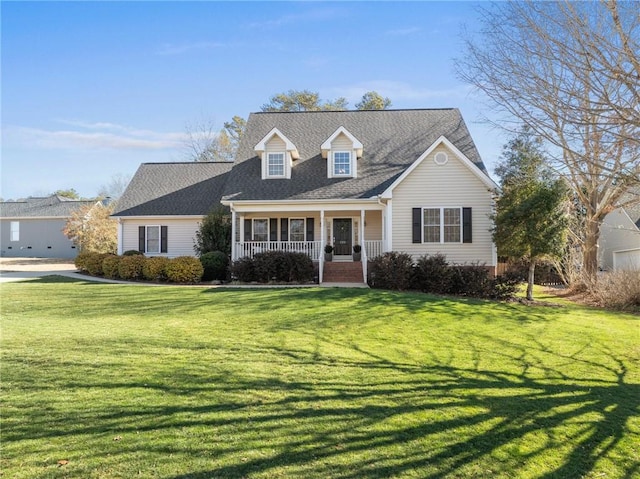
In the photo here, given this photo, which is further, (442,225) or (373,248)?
(373,248)

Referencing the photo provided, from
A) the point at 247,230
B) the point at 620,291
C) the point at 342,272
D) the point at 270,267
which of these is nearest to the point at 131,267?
the point at 247,230

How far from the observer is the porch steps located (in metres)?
17.8

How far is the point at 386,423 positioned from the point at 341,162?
16.9 m

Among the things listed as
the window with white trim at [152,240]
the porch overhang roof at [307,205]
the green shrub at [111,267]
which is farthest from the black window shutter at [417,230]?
the window with white trim at [152,240]

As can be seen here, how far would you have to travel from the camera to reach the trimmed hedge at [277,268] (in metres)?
17.0

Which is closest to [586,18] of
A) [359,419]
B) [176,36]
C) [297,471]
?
[359,419]

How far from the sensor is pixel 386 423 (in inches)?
176

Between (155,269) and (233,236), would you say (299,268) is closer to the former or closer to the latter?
(233,236)

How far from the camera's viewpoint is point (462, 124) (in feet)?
73.2

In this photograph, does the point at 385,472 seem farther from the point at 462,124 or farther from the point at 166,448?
the point at 462,124

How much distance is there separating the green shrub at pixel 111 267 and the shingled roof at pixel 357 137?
18.2 feet

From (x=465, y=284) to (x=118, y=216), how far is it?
1788cm

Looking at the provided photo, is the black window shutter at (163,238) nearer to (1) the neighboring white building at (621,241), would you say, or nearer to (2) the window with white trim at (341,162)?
(2) the window with white trim at (341,162)

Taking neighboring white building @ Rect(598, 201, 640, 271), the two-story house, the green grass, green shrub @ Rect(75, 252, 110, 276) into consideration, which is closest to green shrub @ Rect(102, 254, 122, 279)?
green shrub @ Rect(75, 252, 110, 276)
